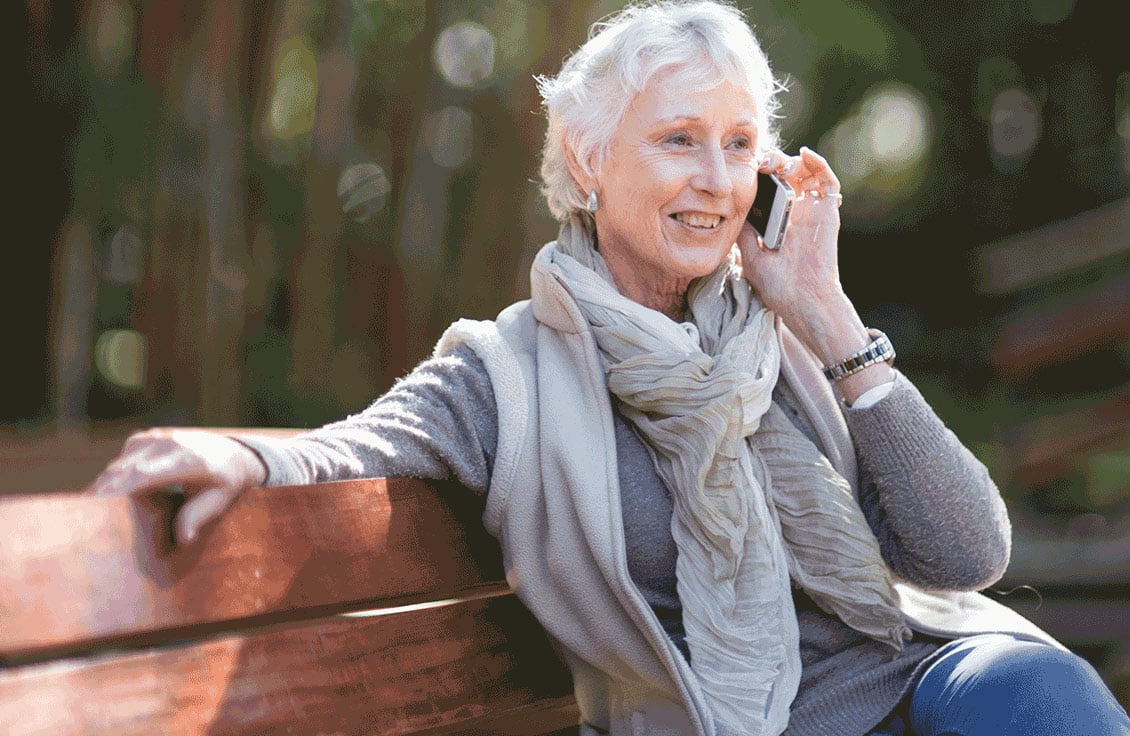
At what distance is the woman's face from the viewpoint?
235 cm

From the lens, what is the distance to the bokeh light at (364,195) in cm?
968

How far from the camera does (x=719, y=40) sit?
7.72ft

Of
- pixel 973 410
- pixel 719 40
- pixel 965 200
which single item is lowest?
pixel 973 410

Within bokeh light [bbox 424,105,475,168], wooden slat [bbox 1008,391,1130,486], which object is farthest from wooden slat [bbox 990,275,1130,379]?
bokeh light [bbox 424,105,475,168]

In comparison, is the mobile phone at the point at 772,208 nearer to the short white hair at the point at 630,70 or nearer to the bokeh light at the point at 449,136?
the short white hair at the point at 630,70

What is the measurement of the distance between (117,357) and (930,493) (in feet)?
43.3

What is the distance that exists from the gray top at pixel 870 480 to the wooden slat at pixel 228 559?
0.36 ft

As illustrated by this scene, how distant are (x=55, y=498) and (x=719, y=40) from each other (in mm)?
1485

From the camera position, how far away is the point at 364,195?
9789 mm

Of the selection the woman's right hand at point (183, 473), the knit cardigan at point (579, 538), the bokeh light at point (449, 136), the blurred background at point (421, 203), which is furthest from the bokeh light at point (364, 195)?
the woman's right hand at point (183, 473)

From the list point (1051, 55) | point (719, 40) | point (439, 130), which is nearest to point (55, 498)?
point (719, 40)

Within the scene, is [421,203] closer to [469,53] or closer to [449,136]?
[449,136]

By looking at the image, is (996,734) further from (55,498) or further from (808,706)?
(55,498)

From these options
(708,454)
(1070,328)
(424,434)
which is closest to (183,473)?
(424,434)
